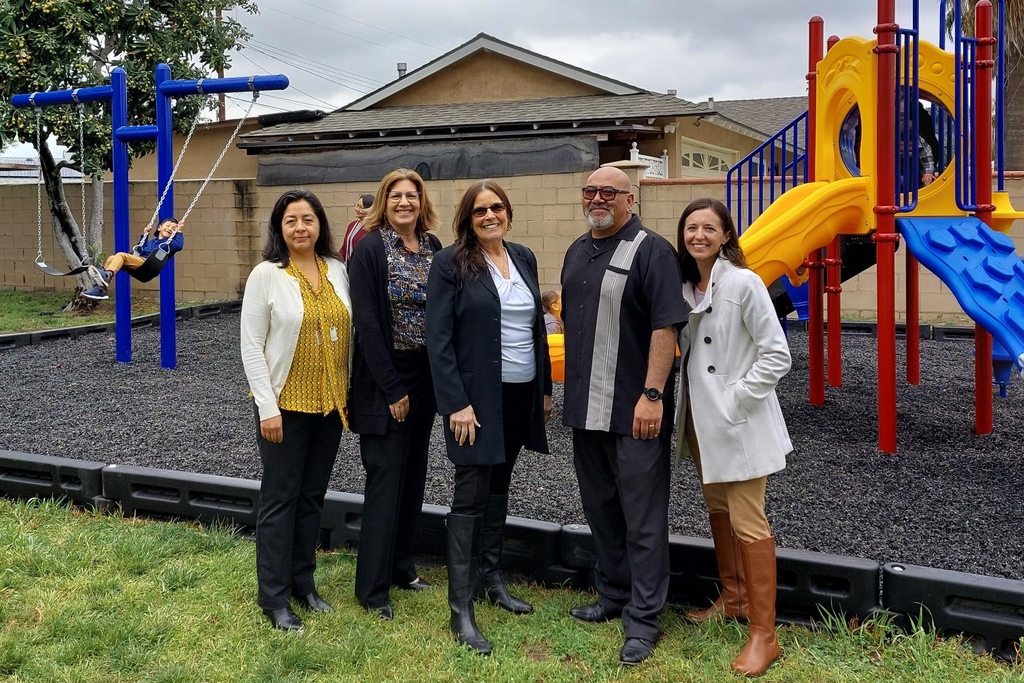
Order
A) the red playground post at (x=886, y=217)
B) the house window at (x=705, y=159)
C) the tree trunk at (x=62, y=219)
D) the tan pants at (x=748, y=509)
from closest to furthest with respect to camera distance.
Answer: the tan pants at (x=748, y=509), the red playground post at (x=886, y=217), the tree trunk at (x=62, y=219), the house window at (x=705, y=159)

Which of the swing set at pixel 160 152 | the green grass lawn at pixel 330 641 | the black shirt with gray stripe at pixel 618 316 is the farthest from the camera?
the swing set at pixel 160 152

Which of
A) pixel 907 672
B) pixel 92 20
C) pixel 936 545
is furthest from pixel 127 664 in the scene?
pixel 92 20

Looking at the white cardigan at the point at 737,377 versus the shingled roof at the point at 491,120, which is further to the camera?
the shingled roof at the point at 491,120

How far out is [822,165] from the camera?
7074 millimetres

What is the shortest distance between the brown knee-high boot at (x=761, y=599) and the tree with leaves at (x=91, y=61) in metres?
11.0

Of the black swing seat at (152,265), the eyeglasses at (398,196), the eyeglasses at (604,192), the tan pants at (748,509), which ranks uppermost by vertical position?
the black swing seat at (152,265)

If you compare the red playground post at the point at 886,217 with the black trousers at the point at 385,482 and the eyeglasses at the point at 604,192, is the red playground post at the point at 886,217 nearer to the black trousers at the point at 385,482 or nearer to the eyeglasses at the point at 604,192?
the eyeglasses at the point at 604,192

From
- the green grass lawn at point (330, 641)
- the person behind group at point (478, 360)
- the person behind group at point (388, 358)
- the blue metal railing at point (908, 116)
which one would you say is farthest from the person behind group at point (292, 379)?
the blue metal railing at point (908, 116)

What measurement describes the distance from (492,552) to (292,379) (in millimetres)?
1062

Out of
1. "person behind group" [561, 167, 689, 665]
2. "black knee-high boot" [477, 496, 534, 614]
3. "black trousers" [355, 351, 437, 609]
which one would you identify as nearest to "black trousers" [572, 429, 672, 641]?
"person behind group" [561, 167, 689, 665]

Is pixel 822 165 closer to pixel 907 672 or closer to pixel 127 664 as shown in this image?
pixel 907 672

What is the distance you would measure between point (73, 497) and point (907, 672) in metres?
4.10

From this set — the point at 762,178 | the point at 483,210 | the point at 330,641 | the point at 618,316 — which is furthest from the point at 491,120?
the point at 330,641

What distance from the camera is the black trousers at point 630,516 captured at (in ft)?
11.2
